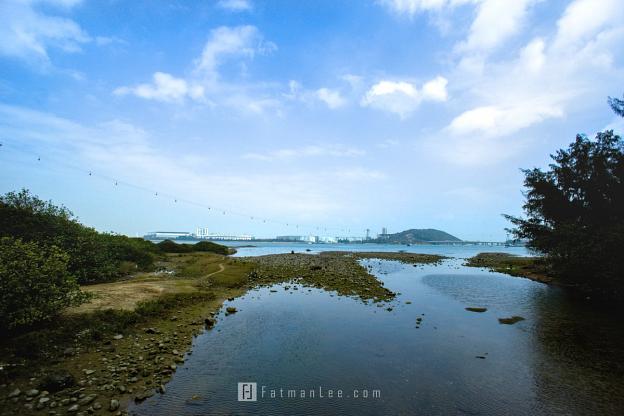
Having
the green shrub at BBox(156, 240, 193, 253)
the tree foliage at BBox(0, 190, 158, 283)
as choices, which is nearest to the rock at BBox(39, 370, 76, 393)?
the tree foliage at BBox(0, 190, 158, 283)

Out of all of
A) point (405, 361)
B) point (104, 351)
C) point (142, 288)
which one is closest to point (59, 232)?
point (142, 288)

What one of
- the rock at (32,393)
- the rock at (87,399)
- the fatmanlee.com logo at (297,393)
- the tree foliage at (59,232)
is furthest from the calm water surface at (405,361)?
the tree foliage at (59,232)

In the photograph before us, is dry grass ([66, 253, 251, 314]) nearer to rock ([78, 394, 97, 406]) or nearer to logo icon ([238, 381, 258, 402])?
rock ([78, 394, 97, 406])

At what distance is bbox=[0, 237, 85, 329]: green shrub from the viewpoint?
1509 cm

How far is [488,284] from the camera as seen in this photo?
150 ft

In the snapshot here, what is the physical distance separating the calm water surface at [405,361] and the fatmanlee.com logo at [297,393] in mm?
151

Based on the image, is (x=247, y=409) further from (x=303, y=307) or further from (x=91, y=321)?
(x=303, y=307)

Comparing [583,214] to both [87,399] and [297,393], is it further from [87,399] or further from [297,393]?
[87,399]

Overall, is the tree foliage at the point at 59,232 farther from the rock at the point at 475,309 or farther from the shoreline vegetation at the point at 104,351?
the rock at the point at 475,309

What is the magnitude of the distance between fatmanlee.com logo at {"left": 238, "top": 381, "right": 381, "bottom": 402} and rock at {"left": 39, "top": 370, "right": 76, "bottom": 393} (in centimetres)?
691

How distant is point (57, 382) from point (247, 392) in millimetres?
7597

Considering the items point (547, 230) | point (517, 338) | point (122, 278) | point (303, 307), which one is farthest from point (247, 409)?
point (547, 230)

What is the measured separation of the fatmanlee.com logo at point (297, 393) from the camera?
13.0 metres

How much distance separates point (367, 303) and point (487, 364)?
1391cm
